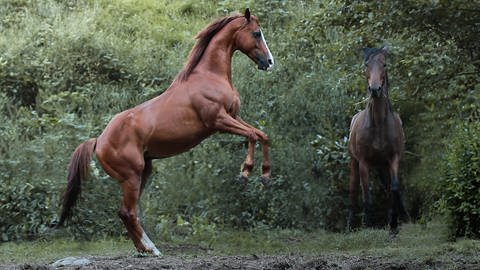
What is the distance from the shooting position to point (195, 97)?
30.5ft

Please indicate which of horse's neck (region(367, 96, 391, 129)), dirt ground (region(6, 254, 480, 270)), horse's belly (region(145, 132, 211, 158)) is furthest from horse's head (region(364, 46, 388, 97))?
dirt ground (region(6, 254, 480, 270))

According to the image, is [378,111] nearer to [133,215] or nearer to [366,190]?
[366,190]

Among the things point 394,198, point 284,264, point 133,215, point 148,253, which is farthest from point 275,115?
point 284,264

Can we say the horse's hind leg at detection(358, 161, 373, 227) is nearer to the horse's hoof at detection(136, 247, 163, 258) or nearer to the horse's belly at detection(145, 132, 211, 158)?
the horse's belly at detection(145, 132, 211, 158)

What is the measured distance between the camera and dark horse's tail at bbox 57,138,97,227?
9.53 m

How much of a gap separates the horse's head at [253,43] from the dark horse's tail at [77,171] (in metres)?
1.96

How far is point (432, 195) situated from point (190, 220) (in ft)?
11.1

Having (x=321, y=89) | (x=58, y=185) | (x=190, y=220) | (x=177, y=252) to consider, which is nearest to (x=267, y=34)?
(x=321, y=89)

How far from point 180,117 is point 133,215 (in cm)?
116

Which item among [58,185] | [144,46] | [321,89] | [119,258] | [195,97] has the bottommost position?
[119,258]

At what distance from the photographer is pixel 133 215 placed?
9.32 meters

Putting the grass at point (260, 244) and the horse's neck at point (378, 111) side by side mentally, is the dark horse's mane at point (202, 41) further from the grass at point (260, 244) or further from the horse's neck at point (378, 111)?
the horse's neck at point (378, 111)

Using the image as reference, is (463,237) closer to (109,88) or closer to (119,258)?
(119,258)

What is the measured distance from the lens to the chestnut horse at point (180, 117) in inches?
365
